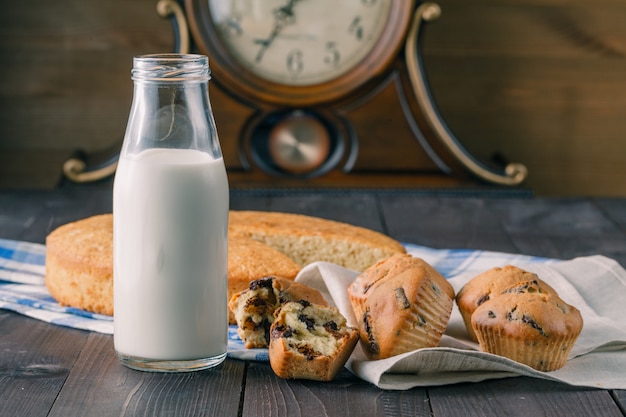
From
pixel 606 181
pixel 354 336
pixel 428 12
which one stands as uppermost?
pixel 428 12

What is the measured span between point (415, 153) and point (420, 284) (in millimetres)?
1140

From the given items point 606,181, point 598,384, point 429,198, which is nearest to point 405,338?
point 598,384

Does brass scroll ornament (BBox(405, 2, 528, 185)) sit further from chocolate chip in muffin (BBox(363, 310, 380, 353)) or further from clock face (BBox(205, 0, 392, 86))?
chocolate chip in muffin (BBox(363, 310, 380, 353))

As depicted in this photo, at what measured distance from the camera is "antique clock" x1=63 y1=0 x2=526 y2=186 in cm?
208

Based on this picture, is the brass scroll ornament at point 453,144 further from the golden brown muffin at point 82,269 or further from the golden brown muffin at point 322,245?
the golden brown muffin at point 82,269

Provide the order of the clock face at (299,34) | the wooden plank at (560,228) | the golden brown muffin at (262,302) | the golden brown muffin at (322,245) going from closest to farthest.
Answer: the golden brown muffin at (262,302) → the golden brown muffin at (322,245) → the wooden plank at (560,228) → the clock face at (299,34)

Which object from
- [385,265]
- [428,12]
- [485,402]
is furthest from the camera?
[428,12]

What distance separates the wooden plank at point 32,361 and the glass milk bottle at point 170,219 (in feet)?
0.29

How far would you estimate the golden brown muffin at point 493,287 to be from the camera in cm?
110

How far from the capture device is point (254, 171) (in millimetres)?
2145

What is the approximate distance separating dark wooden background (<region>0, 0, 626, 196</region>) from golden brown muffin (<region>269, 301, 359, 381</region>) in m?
1.53

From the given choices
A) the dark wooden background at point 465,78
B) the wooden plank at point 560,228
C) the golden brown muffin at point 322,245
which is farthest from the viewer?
the dark wooden background at point 465,78

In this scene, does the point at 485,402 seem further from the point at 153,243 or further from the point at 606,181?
the point at 606,181

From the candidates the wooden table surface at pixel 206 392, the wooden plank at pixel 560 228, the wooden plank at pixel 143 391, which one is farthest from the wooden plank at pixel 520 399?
the wooden plank at pixel 560 228
